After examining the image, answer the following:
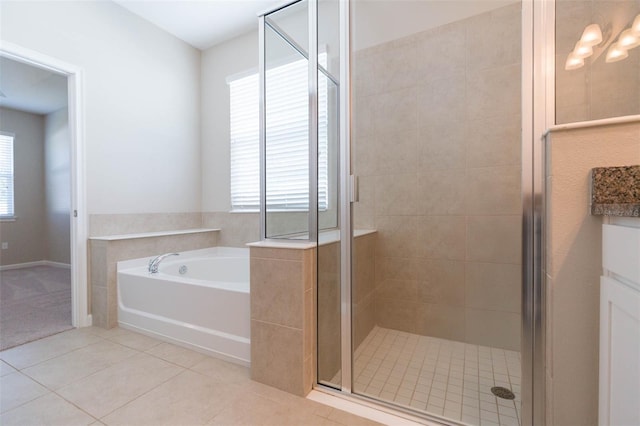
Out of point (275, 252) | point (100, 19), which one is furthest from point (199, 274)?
point (100, 19)

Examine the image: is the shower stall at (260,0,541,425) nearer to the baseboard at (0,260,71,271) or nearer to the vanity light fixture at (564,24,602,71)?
the vanity light fixture at (564,24,602,71)

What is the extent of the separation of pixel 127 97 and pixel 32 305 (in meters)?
2.21

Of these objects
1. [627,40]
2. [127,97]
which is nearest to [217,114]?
[127,97]

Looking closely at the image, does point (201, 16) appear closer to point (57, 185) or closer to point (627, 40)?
point (627, 40)

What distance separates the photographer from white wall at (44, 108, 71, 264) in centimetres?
448

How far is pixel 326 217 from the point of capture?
1.44 m

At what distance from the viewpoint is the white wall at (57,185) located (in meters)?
4.48

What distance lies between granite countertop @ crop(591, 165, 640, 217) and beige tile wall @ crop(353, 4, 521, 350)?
1.13 metres

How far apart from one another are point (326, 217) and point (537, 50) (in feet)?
3.44

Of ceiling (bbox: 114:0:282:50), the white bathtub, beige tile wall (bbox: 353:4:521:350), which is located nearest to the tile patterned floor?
the white bathtub

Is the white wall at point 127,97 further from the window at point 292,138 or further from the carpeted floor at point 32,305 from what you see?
the window at point 292,138

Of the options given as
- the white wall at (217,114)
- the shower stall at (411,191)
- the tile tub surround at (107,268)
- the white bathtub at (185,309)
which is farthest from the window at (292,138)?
the white wall at (217,114)

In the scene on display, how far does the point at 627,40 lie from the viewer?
0.88 metres

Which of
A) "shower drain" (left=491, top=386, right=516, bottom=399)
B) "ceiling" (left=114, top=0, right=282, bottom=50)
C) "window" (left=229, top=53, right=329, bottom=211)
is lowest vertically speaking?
"shower drain" (left=491, top=386, right=516, bottom=399)
